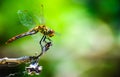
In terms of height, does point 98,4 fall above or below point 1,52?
above

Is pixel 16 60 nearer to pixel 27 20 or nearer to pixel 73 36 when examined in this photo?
pixel 27 20

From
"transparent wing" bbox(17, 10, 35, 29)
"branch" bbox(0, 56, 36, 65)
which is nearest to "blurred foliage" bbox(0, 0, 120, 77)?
"transparent wing" bbox(17, 10, 35, 29)

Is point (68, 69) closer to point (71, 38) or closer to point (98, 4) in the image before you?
point (71, 38)

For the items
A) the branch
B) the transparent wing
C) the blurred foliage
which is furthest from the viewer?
the blurred foliage

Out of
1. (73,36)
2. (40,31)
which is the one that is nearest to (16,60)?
(40,31)

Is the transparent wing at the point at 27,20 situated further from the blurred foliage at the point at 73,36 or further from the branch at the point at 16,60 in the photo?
the blurred foliage at the point at 73,36

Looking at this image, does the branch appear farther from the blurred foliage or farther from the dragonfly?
the blurred foliage

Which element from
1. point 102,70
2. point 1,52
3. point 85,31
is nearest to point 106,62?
point 102,70

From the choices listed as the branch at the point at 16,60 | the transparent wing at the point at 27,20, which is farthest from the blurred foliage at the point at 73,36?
the branch at the point at 16,60
